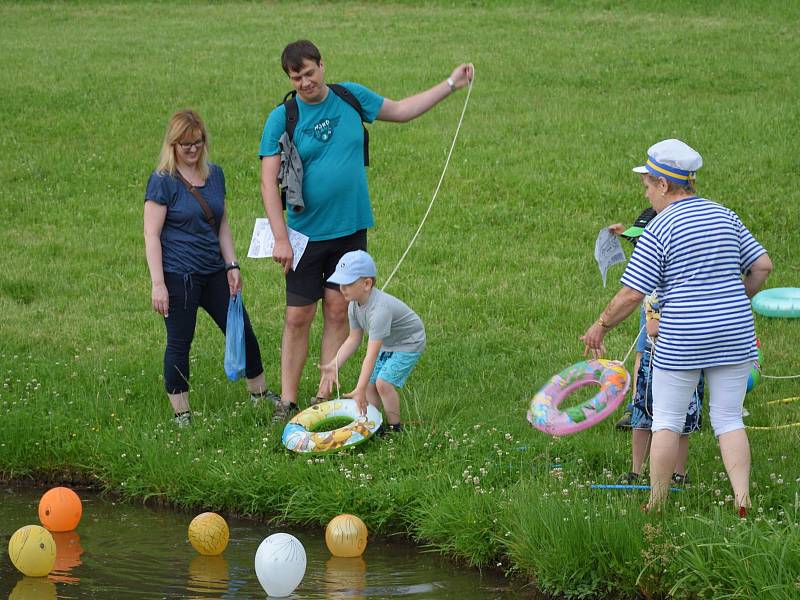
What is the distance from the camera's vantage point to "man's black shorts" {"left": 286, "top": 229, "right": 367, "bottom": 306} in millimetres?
7648

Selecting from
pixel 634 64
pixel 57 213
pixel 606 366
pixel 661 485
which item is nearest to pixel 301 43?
pixel 606 366

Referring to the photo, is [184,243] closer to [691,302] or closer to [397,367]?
[397,367]

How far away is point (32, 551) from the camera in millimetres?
6020

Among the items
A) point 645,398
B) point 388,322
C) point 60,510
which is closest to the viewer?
point 645,398

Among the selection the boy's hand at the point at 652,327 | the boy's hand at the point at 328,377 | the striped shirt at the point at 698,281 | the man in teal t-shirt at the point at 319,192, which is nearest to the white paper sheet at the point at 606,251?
the boy's hand at the point at 652,327

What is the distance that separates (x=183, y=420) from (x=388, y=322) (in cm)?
179

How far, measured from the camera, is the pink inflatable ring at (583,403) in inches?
270

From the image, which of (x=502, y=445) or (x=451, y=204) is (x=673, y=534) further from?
(x=451, y=204)

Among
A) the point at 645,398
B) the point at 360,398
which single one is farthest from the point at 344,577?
the point at 645,398

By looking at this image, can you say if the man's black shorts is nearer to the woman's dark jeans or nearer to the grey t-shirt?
the woman's dark jeans

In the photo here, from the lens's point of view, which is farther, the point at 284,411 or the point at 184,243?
the point at 284,411

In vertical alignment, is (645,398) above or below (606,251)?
below

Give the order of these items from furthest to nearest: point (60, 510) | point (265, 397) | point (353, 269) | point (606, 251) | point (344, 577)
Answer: point (265, 397) < point (606, 251) < point (353, 269) < point (60, 510) < point (344, 577)

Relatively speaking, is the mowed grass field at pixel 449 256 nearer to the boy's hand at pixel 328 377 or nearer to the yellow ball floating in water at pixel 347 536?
the yellow ball floating in water at pixel 347 536
